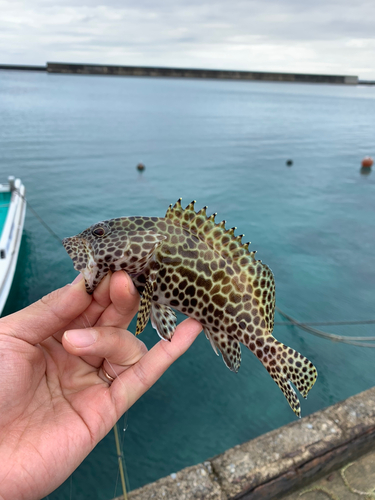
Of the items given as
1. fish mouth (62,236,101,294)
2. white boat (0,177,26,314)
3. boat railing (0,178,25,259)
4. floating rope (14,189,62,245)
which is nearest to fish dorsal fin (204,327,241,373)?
fish mouth (62,236,101,294)

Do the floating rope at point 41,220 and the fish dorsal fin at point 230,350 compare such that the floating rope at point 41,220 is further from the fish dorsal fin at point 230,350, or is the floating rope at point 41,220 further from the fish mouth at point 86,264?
the fish dorsal fin at point 230,350

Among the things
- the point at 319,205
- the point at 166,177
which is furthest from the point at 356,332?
the point at 166,177

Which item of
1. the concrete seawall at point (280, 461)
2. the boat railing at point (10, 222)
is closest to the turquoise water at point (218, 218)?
the boat railing at point (10, 222)

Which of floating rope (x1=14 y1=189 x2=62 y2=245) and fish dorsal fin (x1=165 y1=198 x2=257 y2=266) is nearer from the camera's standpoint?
fish dorsal fin (x1=165 y1=198 x2=257 y2=266)

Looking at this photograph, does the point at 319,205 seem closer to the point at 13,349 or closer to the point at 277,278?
the point at 277,278

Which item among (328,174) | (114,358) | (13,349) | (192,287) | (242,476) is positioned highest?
(192,287)

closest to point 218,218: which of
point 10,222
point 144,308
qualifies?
point 10,222

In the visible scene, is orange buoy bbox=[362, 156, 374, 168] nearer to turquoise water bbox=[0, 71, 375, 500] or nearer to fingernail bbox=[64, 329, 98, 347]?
turquoise water bbox=[0, 71, 375, 500]
